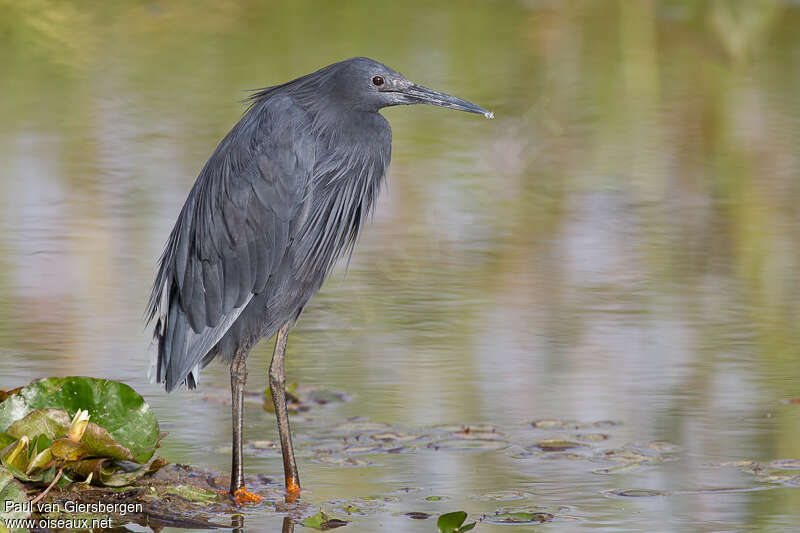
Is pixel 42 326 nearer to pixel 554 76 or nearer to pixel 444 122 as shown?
pixel 444 122

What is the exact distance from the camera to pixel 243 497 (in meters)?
5.06

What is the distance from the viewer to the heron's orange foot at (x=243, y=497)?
505 centimetres

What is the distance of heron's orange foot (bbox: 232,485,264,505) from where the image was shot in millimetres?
5055

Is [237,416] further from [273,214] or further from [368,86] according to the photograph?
[368,86]

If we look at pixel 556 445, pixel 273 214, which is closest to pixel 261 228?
pixel 273 214

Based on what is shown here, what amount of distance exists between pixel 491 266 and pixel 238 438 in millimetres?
3084

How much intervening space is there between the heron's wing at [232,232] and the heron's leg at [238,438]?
126 millimetres

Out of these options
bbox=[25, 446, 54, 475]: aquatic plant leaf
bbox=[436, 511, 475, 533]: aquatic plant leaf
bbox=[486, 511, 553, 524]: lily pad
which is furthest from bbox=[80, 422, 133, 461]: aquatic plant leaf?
bbox=[486, 511, 553, 524]: lily pad

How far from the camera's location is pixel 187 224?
18.2 feet

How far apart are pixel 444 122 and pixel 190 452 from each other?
688 centimetres

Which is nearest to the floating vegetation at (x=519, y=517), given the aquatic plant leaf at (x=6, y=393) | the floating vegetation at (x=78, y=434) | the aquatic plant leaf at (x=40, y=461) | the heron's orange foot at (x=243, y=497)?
the heron's orange foot at (x=243, y=497)

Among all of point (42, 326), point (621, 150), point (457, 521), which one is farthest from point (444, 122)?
point (457, 521)

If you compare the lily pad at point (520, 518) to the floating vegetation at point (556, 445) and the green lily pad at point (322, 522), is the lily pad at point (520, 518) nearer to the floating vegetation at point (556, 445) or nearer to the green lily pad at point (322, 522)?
the green lily pad at point (322, 522)

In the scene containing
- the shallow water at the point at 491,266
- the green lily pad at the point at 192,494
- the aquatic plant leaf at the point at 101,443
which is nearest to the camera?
the aquatic plant leaf at the point at 101,443
